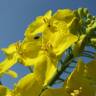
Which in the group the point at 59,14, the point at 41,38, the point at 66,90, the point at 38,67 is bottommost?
the point at 66,90

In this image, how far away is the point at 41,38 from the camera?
2057 mm

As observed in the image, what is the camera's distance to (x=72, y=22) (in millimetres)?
1982

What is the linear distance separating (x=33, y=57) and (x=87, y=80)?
1.15ft

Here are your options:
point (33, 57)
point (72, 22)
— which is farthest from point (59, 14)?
point (33, 57)

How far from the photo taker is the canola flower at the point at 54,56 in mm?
1786

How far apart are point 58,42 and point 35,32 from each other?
0.34 meters

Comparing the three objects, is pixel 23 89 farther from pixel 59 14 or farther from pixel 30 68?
pixel 59 14

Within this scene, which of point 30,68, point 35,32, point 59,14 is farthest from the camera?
point 35,32

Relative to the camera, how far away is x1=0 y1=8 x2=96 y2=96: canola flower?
1.79 meters

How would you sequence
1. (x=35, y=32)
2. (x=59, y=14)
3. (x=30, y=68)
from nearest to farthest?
(x=30, y=68)
(x=59, y=14)
(x=35, y=32)

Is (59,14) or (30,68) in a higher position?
(59,14)

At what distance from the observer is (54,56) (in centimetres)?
190

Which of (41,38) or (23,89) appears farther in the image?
(41,38)

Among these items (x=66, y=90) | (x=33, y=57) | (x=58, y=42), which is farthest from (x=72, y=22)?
(x=66, y=90)
